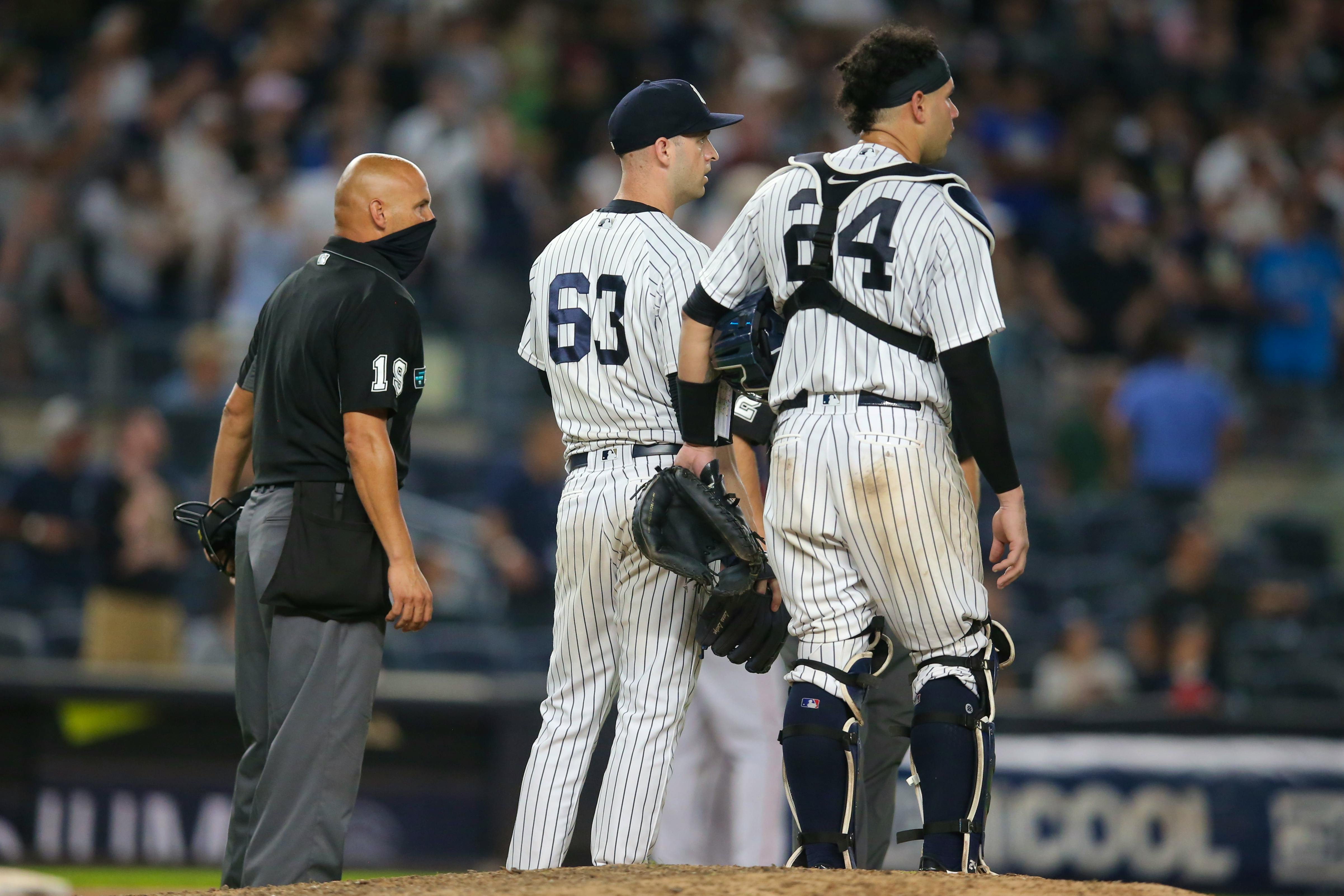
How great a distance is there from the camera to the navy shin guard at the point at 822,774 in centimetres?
389

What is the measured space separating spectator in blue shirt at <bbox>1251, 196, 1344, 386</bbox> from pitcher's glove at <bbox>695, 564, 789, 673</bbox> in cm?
824

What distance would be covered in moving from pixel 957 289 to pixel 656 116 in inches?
46.4

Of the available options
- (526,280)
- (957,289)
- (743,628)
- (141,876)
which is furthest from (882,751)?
(526,280)

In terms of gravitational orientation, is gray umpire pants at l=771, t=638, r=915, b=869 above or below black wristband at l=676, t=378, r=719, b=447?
below

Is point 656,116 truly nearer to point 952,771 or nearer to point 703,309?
point 703,309

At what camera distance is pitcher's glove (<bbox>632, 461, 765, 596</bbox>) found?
428 centimetres

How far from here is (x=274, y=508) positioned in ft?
14.5

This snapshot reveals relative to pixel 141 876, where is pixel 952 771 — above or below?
above

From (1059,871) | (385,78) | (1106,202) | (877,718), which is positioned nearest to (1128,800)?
(1059,871)

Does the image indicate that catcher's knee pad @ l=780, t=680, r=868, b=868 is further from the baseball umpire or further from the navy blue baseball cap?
the navy blue baseball cap

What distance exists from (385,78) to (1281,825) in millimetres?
7558

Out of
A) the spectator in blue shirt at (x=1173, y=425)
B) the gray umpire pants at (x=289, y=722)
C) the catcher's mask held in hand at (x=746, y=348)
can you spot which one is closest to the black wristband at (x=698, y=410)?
the catcher's mask held in hand at (x=746, y=348)

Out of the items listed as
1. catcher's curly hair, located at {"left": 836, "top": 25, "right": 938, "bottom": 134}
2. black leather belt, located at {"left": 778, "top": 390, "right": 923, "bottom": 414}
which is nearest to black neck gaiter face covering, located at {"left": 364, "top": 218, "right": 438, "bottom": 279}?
catcher's curly hair, located at {"left": 836, "top": 25, "right": 938, "bottom": 134}

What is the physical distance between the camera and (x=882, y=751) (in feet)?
16.7
